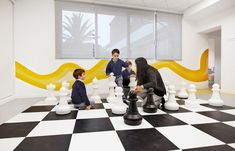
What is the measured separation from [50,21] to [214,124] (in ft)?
10.4

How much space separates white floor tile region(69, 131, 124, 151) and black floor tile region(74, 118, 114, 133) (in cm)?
8

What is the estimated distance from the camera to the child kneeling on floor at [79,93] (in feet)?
5.54

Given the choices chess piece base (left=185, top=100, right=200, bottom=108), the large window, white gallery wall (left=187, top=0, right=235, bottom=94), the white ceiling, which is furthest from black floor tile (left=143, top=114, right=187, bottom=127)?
the white ceiling

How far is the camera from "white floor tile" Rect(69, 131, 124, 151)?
2.81 ft

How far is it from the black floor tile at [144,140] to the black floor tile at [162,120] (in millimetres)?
161

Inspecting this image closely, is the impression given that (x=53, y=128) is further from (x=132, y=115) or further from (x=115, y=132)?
(x=132, y=115)

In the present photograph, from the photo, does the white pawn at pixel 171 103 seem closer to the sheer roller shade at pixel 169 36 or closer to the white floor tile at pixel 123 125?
the white floor tile at pixel 123 125

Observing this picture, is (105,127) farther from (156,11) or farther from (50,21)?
(156,11)

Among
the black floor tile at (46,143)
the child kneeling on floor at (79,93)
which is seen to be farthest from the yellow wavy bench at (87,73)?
the black floor tile at (46,143)

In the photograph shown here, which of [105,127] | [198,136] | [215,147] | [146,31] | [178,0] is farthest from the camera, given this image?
[146,31]

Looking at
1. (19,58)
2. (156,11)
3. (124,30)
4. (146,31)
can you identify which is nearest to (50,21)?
(19,58)

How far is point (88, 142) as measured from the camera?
36.6 inches

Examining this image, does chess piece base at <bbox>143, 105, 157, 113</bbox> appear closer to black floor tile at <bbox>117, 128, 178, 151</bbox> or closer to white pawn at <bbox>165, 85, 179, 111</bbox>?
white pawn at <bbox>165, 85, 179, 111</bbox>

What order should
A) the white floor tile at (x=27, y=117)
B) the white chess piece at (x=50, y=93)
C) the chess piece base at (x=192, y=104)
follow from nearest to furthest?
the white floor tile at (x=27, y=117)
the chess piece base at (x=192, y=104)
the white chess piece at (x=50, y=93)
